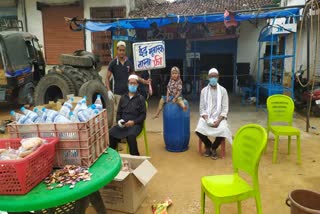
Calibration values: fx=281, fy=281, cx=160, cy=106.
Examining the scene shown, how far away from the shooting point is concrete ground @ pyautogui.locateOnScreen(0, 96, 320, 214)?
10.2 feet

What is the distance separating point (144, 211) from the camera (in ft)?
9.89

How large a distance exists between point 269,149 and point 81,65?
457cm

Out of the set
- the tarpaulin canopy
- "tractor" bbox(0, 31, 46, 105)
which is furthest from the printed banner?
"tractor" bbox(0, 31, 46, 105)

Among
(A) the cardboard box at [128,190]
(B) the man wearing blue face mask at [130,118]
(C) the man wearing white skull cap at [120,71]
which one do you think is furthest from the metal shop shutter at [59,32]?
(A) the cardboard box at [128,190]

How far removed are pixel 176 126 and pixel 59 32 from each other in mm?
7882

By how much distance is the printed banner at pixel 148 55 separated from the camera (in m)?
5.50

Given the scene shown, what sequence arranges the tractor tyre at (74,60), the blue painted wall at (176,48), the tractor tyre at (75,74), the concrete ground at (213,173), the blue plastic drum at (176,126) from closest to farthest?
the concrete ground at (213,173) → the blue plastic drum at (176,126) → the tractor tyre at (75,74) → the tractor tyre at (74,60) → the blue painted wall at (176,48)

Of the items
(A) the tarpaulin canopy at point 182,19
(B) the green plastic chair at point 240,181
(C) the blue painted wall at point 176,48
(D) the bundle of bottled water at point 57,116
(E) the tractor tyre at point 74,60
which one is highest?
(A) the tarpaulin canopy at point 182,19

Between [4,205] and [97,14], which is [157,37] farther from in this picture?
[4,205]

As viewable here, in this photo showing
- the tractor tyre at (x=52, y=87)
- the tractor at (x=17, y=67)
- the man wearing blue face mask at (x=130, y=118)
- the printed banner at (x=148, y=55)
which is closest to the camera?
the man wearing blue face mask at (x=130, y=118)

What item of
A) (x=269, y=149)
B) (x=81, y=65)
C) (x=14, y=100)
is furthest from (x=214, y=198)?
(x=14, y=100)

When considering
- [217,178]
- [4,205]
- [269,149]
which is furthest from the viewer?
[269,149]

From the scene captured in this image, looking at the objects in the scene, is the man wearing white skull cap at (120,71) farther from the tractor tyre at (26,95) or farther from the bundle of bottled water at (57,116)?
the tractor tyre at (26,95)

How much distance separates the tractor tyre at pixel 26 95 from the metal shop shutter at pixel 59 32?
2937 mm
